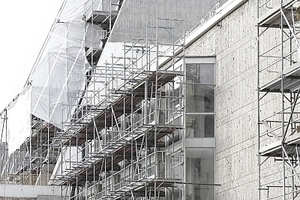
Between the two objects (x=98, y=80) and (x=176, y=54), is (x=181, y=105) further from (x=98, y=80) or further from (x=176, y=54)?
(x=98, y=80)

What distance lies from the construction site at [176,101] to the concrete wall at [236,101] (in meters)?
0.03

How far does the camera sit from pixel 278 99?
2712cm

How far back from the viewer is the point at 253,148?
94.2 feet

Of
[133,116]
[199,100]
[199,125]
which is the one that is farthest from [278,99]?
[133,116]

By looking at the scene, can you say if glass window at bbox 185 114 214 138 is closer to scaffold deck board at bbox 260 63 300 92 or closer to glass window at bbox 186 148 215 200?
glass window at bbox 186 148 215 200

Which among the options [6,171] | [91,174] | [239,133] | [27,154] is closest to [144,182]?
[239,133]

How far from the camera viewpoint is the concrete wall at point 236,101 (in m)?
29.0

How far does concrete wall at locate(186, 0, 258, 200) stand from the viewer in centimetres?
2903

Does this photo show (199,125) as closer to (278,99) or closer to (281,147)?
(278,99)

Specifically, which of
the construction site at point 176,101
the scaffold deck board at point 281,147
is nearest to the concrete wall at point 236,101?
the construction site at point 176,101

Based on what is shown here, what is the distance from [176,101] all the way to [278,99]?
7862mm

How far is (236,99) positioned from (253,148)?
2159mm

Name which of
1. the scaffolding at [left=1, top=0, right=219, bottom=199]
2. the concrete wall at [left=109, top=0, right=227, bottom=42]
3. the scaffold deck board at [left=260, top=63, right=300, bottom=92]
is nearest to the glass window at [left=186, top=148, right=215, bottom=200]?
the scaffolding at [left=1, top=0, right=219, bottom=199]

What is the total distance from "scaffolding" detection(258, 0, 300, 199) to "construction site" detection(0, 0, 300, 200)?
0.04m
